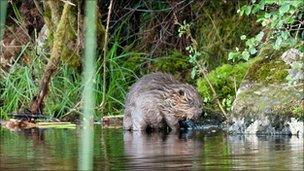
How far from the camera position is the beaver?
9102 millimetres

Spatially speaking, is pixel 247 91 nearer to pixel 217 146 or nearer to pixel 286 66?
pixel 286 66

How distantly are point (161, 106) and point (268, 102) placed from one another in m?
1.36

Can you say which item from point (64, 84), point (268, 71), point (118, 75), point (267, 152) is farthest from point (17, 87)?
point (267, 152)

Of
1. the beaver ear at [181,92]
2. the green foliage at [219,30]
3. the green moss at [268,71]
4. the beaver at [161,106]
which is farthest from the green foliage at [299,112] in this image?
the green foliage at [219,30]

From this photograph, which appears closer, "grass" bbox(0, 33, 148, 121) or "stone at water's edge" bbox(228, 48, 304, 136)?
"stone at water's edge" bbox(228, 48, 304, 136)

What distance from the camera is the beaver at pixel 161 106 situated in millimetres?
9102

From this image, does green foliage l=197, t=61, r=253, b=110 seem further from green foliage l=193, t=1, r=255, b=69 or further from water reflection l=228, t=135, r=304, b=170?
water reflection l=228, t=135, r=304, b=170

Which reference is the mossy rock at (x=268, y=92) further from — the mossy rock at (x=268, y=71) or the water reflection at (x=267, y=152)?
the water reflection at (x=267, y=152)

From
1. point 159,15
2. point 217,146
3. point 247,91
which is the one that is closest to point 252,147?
point 217,146

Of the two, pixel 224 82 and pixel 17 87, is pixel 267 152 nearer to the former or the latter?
pixel 224 82

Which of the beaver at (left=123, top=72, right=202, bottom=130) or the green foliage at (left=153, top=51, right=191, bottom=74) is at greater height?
the green foliage at (left=153, top=51, right=191, bottom=74)

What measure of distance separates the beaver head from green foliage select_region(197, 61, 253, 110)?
0.56m

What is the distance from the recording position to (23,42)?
1335cm

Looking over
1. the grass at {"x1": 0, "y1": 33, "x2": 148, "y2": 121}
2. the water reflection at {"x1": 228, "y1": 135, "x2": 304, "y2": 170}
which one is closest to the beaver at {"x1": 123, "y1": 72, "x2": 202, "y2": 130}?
the water reflection at {"x1": 228, "y1": 135, "x2": 304, "y2": 170}
